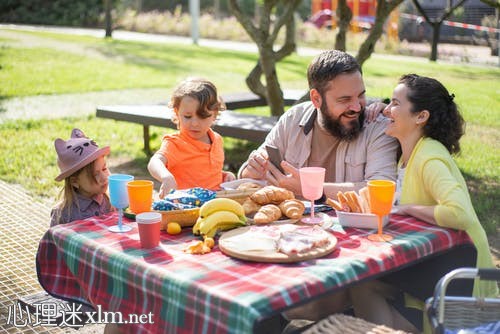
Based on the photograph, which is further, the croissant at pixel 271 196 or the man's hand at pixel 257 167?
the man's hand at pixel 257 167

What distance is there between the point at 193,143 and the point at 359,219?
4.99ft

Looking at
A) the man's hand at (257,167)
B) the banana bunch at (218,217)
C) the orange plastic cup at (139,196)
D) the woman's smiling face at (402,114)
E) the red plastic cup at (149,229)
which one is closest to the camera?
the red plastic cup at (149,229)

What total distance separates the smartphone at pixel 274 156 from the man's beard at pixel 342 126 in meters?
0.31

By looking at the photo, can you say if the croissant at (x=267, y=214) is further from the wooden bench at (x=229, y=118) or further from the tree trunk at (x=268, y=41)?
the tree trunk at (x=268, y=41)

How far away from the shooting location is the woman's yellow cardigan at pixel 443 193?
2.57 metres

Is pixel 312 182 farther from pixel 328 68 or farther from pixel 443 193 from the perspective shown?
pixel 328 68

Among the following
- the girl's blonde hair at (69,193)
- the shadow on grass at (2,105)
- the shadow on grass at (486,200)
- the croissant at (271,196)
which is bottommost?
the shadow on grass at (486,200)

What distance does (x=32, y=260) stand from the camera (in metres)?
4.62

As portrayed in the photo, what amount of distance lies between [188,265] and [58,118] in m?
8.06

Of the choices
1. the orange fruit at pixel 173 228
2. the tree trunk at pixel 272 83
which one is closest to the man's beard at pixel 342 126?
the orange fruit at pixel 173 228

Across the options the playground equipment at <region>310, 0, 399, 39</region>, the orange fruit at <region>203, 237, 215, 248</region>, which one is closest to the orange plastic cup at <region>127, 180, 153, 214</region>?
the orange fruit at <region>203, 237, 215, 248</region>

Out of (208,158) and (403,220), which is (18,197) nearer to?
(208,158)

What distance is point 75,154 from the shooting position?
10.7 feet

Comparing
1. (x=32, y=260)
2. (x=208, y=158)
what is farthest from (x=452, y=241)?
(x=32, y=260)
